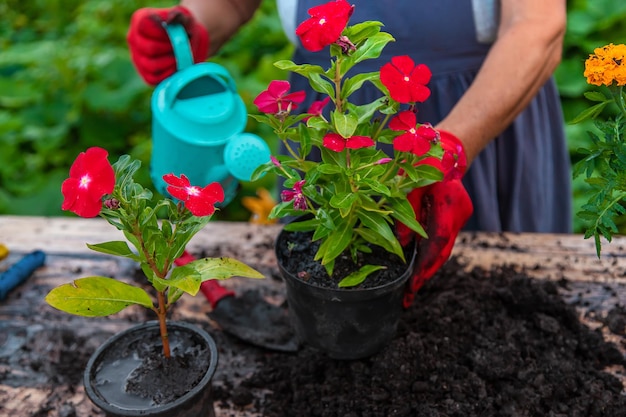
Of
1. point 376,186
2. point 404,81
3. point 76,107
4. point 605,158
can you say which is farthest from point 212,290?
point 76,107

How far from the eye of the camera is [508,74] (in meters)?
1.27

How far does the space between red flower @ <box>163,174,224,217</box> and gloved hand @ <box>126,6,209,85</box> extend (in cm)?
80

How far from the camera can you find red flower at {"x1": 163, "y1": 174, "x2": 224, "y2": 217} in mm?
779

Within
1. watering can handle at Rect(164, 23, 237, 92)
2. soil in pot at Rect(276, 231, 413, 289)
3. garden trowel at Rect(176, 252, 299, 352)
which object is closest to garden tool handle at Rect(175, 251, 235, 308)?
garden trowel at Rect(176, 252, 299, 352)

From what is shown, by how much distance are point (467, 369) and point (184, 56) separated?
2.77 ft

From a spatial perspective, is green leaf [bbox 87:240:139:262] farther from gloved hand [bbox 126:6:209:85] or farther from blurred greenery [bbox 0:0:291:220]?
blurred greenery [bbox 0:0:291:220]

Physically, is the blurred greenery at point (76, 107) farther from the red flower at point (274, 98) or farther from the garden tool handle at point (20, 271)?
the red flower at point (274, 98)

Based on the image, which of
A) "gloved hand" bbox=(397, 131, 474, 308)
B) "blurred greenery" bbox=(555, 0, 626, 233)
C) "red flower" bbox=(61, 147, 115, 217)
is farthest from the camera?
"blurred greenery" bbox=(555, 0, 626, 233)

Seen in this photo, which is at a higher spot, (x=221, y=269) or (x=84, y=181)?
(x=84, y=181)

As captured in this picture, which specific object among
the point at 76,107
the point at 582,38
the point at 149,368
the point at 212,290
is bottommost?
the point at 76,107

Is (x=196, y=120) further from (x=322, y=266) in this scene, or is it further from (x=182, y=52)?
(x=322, y=266)

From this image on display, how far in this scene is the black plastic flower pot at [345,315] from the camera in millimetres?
994

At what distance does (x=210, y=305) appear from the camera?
1339 mm

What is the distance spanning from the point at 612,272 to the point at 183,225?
96cm
